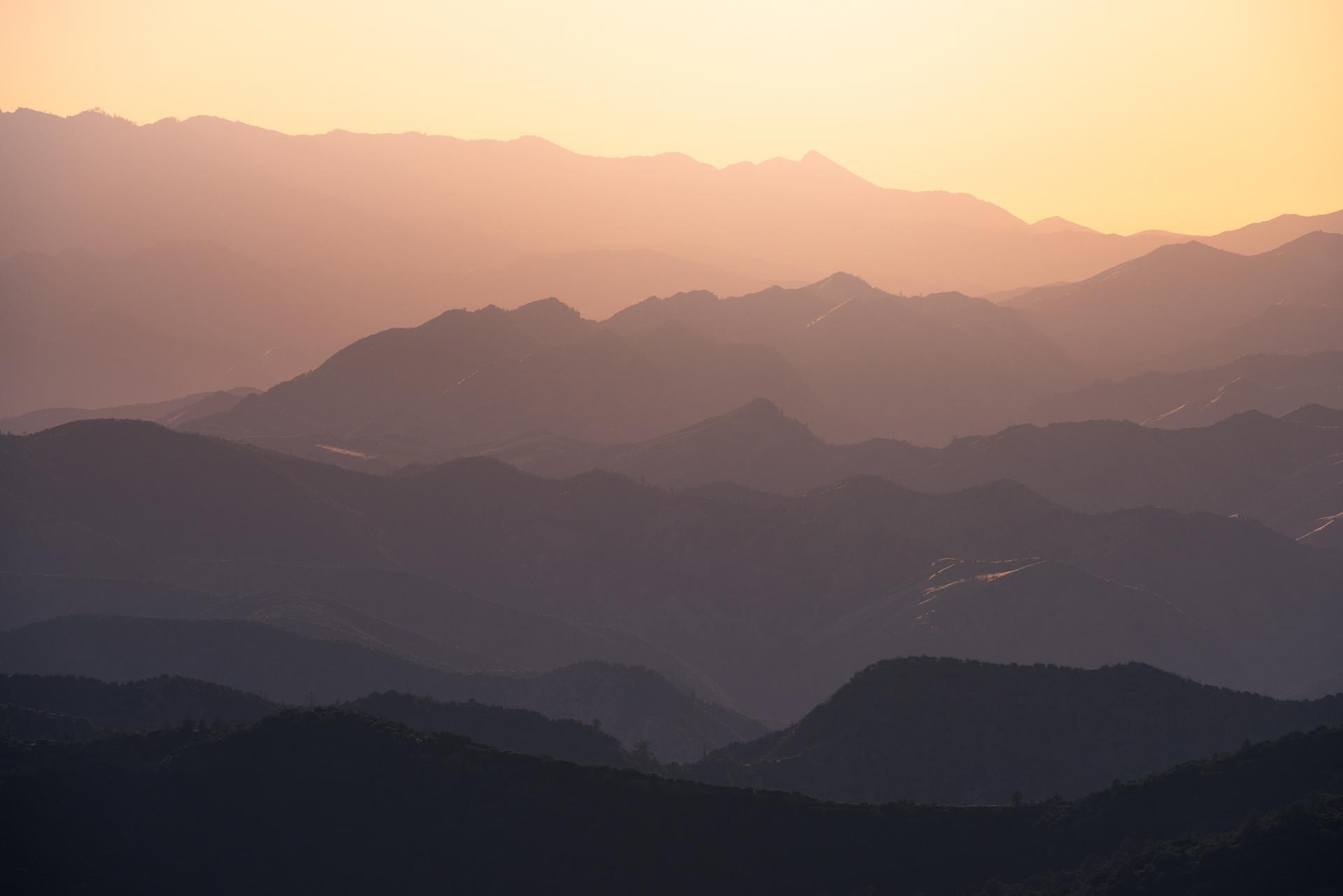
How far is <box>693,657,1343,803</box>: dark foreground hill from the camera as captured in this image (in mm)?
46688

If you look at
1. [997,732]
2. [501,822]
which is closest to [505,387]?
[997,732]

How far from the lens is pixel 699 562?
97938mm

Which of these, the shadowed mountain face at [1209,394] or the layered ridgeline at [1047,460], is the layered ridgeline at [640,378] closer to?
the shadowed mountain face at [1209,394]

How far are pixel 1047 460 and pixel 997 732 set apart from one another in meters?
80.9

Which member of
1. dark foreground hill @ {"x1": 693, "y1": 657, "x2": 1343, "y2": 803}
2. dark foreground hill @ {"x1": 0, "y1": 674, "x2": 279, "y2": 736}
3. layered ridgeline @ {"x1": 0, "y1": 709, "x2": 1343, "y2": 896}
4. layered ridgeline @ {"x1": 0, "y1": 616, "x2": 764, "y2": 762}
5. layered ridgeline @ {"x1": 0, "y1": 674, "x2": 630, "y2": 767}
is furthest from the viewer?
layered ridgeline @ {"x1": 0, "y1": 616, "x2": 764, "y2": 762}

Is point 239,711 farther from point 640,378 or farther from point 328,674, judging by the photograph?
point 640,378

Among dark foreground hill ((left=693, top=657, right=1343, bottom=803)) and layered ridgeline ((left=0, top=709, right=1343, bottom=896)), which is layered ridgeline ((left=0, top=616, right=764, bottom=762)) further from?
layered ridgeline ((left=0, top=709, right=1343, bottom=896))

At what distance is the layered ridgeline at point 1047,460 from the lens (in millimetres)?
121125

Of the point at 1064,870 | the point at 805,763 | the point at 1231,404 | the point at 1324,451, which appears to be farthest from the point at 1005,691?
the point at 1231,404

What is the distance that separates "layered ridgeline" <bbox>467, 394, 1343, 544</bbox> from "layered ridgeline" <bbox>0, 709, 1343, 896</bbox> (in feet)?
262

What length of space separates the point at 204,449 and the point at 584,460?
3739cm

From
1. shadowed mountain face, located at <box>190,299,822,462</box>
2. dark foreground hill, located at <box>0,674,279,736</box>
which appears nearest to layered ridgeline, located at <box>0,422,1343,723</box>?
dark foreground hill, located at <box>0,674,279,736</box>

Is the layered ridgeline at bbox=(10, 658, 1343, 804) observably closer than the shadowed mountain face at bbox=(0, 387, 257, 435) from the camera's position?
Yes

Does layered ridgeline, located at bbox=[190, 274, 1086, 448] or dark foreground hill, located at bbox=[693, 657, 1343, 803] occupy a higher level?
layered ridgeline, located at bbox=[190, 274, 1086, 448]
